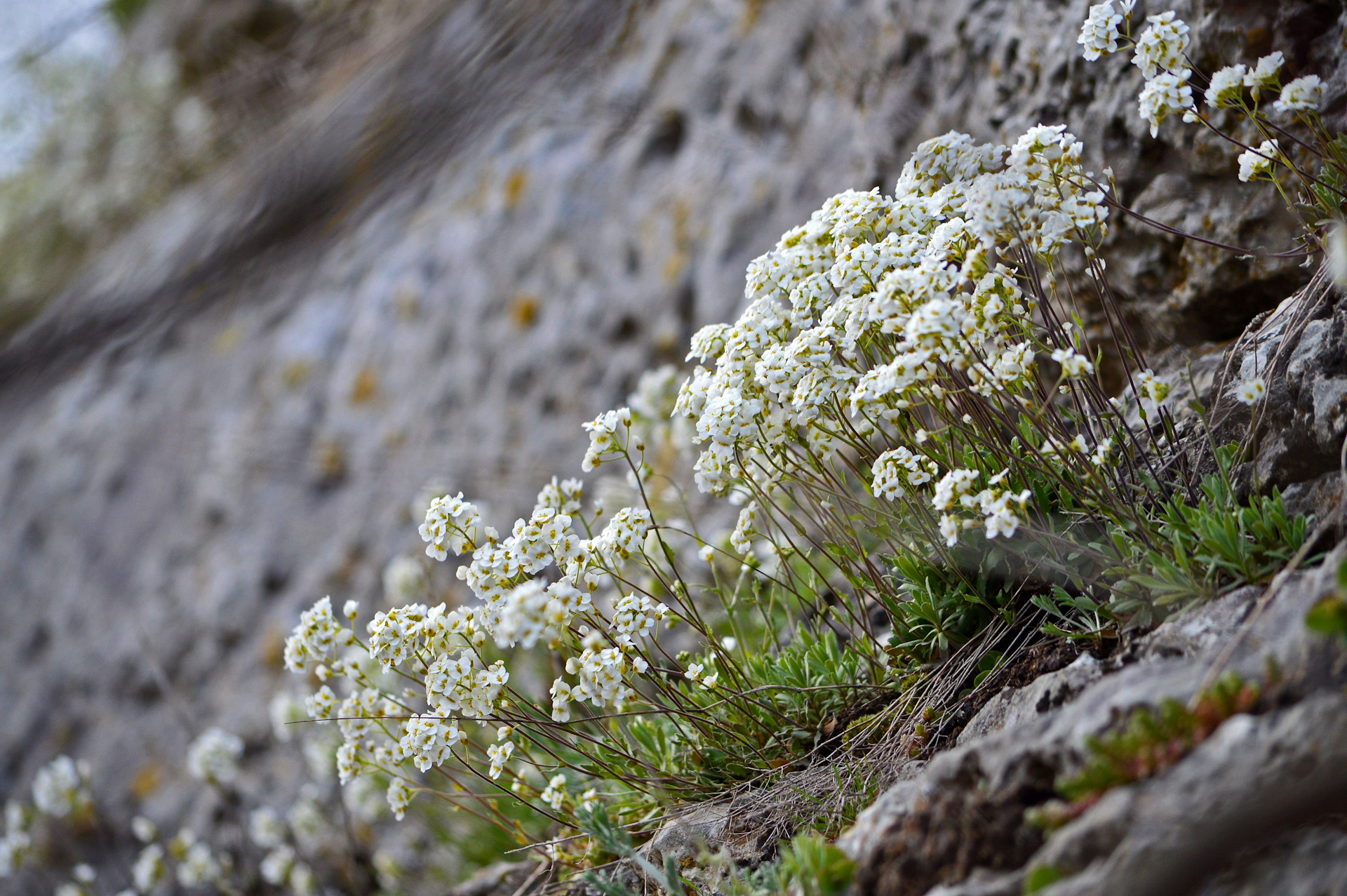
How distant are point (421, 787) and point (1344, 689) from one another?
2.05 metres

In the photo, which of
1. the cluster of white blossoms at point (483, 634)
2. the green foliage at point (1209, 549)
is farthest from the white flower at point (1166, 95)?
the cluster of white blossoms at point (483, 634)

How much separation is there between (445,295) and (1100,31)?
483 centimetres

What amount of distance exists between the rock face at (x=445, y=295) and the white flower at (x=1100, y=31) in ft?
2.84

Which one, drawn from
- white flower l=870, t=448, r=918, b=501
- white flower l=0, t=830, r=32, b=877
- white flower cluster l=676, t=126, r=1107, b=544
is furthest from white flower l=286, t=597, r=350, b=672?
white flower l=0, t=830, r=32, b=877

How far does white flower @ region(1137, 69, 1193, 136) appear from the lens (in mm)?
2068

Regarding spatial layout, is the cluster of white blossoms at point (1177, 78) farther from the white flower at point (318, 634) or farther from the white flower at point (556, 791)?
the white flower at point (318, 634)

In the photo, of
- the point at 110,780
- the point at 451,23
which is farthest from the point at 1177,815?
the point at 110,780

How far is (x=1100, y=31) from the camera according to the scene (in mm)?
2209

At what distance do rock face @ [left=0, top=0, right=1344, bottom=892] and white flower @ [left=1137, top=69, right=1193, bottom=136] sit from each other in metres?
0.68

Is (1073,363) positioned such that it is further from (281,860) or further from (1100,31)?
(281,860)

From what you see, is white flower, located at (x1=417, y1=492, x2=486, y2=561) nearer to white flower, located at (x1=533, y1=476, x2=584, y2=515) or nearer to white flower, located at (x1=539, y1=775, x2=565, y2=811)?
white flower, located at (x1=533, y1=476, x2=584, y2=515)

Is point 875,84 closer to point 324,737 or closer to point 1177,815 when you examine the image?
point 1177,815

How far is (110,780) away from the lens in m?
6.27

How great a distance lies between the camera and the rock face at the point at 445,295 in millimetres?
2752
